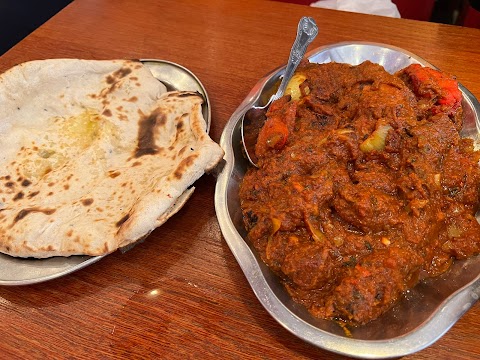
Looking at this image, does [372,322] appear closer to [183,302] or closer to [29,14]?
[183,302]

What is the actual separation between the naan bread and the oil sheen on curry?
0.33 metres

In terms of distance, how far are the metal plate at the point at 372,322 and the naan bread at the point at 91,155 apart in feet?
0.55

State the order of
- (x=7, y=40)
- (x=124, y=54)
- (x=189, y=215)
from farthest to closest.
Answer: (x=7, y=40), (x=124, y=54), (x=189, y=215)

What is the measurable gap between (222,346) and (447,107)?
1.30 m

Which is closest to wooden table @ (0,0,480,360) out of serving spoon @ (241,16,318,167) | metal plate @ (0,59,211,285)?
metal plate @ (0,59,211,285)

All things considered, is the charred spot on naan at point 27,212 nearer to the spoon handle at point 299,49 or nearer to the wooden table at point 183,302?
the wooden table at point 183,302

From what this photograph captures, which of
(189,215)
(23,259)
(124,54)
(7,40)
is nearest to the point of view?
(23,259)

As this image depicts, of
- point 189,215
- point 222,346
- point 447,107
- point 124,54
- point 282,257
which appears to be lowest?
point 222,346

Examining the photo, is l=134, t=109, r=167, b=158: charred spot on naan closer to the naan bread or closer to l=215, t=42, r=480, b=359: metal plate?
the naan bread

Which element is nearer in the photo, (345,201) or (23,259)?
(345,201)

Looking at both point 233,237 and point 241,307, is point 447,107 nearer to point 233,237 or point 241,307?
point 233,237

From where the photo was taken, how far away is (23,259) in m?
1.59

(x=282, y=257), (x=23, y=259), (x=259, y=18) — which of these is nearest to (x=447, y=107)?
(x=282, y=257)

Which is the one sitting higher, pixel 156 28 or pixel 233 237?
pixel 156 28
